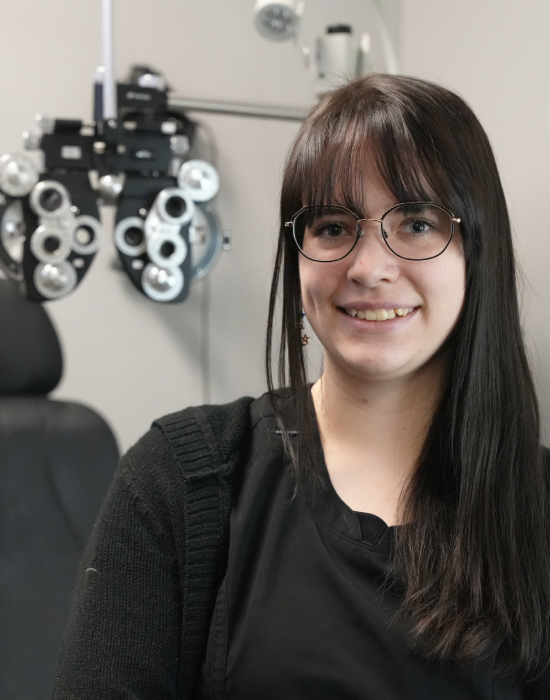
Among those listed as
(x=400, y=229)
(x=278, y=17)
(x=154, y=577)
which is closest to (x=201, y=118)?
(x=278, y=17)

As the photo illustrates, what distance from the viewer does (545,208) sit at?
108 cm

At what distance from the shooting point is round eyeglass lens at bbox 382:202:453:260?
2.81 ft

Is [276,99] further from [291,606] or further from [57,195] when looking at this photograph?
[291,606]

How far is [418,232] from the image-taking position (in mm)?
861

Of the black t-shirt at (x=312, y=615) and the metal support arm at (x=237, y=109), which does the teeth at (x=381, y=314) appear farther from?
the metal support arm at (x=237, y=109)

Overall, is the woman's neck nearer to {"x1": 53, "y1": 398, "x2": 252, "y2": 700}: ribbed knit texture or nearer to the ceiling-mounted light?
{"x1": 53, "y1": 398, "x2": 252, "y2": 700}: ribbed knit texture

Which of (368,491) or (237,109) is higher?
(237,109)

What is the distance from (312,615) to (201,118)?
4.16ft

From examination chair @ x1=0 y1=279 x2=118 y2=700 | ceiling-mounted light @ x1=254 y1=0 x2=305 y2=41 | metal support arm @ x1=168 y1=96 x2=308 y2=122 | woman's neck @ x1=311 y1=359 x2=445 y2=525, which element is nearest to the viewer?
woman's neck @ x1=311 y1=359 x2=445 y2=525

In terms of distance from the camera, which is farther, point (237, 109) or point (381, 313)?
point (237, 109)

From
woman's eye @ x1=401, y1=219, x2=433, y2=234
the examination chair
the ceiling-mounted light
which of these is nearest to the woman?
woman's eye @ x1=401, y1=219, x2=433, y2=234

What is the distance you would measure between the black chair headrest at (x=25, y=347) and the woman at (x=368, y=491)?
1.20 ft

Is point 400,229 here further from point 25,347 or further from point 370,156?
point 25,347

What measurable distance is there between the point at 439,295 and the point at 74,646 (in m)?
0.55
